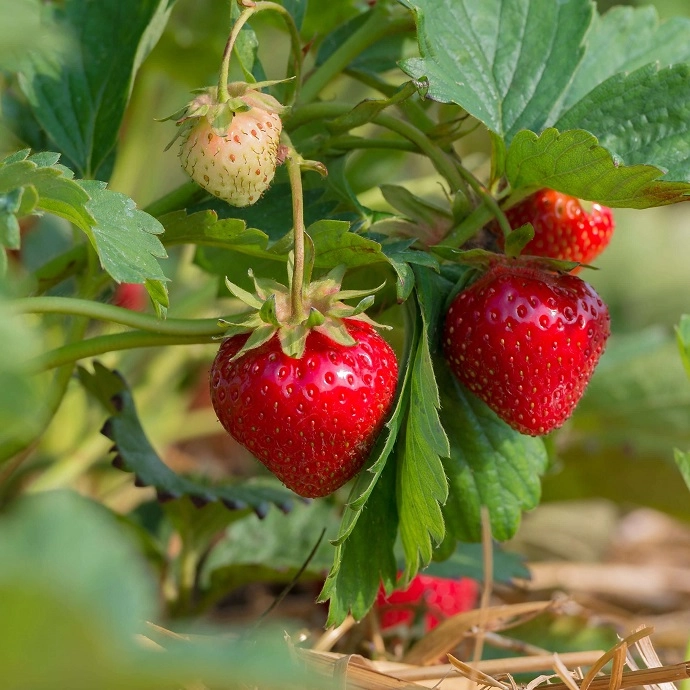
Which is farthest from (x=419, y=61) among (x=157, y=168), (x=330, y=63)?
(x=157, y=168)

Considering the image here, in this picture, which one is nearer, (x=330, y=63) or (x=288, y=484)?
(x=288, y=484)

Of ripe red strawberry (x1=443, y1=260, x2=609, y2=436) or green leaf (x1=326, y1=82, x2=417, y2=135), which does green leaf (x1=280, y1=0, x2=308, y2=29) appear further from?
ripe red strawberry (x1=443, y1=260, x2=609, y2=436)

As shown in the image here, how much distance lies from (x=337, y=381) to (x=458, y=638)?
0.35m

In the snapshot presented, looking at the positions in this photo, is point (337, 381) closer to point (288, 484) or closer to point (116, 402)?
point (288, 484)

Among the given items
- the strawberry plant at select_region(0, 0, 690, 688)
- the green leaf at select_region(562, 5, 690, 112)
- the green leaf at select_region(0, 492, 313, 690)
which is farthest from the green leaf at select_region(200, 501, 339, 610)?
the green leaf at select_region(0, 492, 313, 690)

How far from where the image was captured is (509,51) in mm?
780

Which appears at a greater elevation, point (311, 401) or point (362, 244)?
point (362, 244)

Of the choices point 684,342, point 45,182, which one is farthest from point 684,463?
point 45,182

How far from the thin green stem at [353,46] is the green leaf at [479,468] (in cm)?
26

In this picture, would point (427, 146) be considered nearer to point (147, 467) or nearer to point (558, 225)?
point (558, 225)

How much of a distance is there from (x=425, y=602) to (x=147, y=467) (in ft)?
1.26

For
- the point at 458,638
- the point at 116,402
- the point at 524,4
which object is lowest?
the point at 458,638

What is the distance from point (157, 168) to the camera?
4.74 ft

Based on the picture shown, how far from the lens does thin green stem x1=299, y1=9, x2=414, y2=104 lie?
80cm
